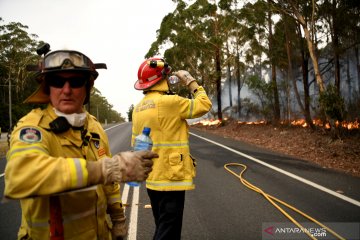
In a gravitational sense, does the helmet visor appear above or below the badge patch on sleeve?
above

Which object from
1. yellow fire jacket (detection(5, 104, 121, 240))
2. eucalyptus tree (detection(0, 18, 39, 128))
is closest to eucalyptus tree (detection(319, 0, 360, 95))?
yellow fire jacket (detection(5, 104, 121, 240))

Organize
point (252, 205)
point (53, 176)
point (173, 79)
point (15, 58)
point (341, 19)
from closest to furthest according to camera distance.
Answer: point (53, 176) < point (173, 79) < point (252, 205) < point (341, 19) < point (15, 58)

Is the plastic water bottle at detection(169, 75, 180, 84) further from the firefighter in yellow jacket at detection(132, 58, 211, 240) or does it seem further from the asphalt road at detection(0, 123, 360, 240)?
the asphalt road at detection(0, 123, 360, 240)

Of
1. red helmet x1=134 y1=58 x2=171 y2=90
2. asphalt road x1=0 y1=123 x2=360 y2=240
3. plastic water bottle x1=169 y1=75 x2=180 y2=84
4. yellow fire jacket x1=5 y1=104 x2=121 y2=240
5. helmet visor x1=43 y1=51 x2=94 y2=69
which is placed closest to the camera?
yellow fire jacket x1=5 y1=104 x2=121 y2=240

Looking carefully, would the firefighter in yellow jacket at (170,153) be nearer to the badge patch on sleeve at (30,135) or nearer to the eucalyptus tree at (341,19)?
the badge patch on sleeve at (30,135)

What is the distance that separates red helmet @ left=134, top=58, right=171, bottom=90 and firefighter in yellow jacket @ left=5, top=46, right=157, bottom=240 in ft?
3.69

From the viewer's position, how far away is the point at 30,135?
1713 mm

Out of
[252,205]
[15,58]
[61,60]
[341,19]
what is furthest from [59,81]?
[15,58]

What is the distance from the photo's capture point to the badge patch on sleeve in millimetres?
1676

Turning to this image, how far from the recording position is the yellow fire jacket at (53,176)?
1.51 m

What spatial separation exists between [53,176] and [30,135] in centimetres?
36

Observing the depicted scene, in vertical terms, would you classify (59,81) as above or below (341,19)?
below

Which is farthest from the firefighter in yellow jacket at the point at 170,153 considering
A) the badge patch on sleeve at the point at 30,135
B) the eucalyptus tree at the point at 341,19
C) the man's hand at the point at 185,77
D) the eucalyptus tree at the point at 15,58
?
the eucalyptus tree at the point at 15,58

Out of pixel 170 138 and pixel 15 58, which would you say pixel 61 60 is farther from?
pixel 15 58
